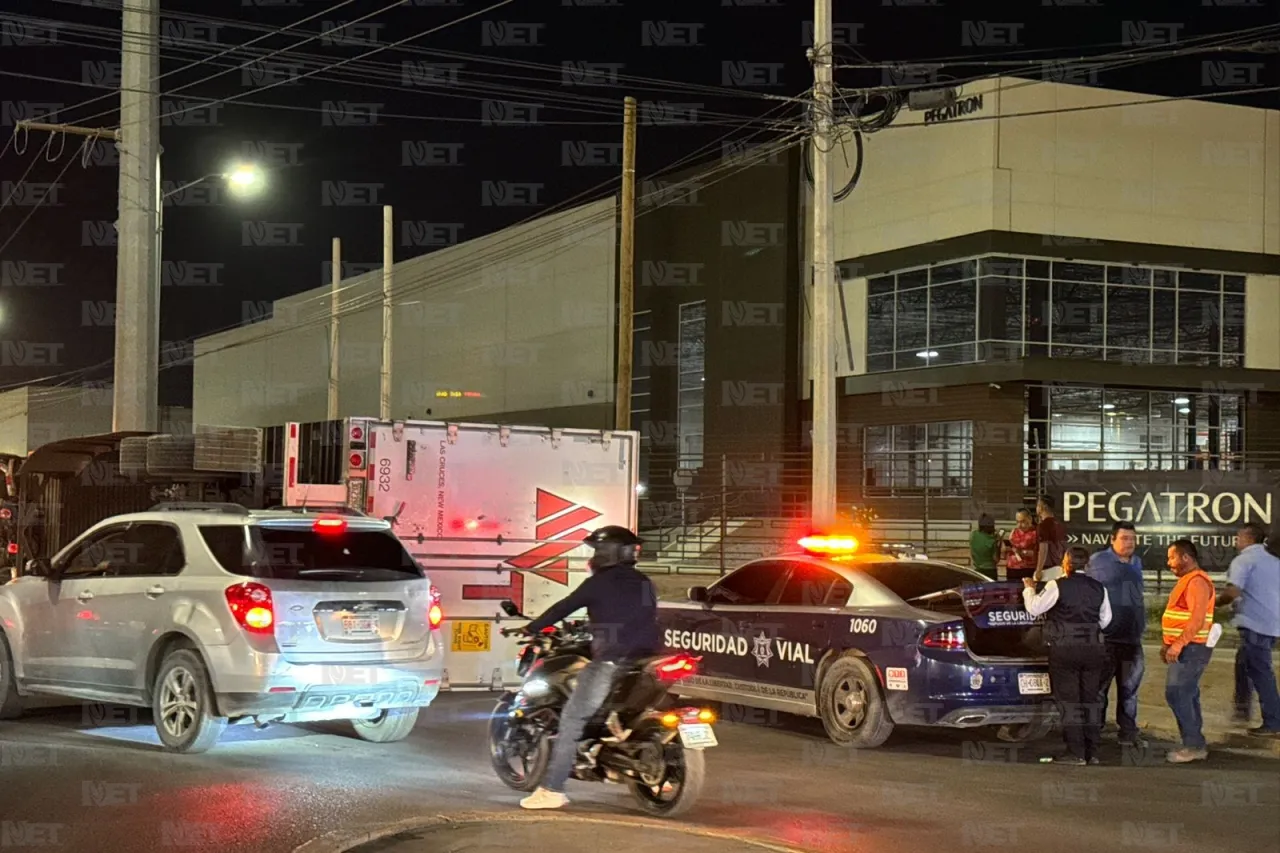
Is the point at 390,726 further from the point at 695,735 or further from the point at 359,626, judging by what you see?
the point at 695,735

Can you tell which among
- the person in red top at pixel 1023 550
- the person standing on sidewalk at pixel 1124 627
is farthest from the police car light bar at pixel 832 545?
the person in red top at pixel 1023 550

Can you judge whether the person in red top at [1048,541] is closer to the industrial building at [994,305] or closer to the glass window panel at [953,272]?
the industrial building at [994,305]

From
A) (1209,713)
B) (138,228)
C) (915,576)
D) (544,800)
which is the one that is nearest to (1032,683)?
(915,576)

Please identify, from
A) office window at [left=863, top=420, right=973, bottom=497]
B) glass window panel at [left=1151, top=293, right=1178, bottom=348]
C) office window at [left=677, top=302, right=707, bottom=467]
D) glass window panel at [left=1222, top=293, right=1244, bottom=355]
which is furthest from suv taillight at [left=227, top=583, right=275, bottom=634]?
office window at [left=677, top=302, right=707, bottom=467]

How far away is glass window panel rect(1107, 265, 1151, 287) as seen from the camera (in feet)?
103

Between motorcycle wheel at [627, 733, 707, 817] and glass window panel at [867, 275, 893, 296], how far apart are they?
25877mm

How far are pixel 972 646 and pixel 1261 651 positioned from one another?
2.57 meters

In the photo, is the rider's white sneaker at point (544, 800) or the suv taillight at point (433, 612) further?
the suv taillight at point (433, 612)

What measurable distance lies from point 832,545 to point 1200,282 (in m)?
24.0

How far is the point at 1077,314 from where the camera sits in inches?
1230

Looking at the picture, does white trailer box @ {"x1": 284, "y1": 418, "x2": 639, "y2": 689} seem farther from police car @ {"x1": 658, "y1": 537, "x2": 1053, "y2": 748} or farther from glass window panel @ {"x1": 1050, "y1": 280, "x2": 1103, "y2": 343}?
glass window panel @ {"x1": 1050, "y1": 280, "x2": 1103, "y2": 343}

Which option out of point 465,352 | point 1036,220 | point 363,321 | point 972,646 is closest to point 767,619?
point 972,646

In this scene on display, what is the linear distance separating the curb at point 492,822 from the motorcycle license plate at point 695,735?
43 centimetres

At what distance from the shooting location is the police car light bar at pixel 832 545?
1143 cm
